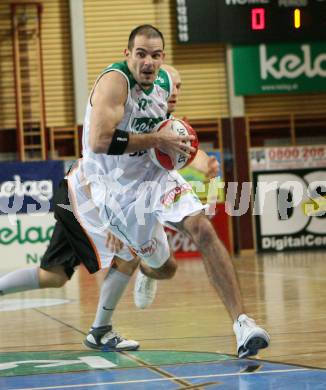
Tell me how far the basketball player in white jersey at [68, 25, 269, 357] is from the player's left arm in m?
0.18

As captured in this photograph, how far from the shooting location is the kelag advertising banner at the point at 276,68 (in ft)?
56.9

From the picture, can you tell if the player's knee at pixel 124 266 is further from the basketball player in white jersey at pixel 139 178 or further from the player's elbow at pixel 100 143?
the player's elbow at pixel 100 143

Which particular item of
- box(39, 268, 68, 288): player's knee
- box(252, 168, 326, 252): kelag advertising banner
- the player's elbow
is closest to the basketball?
the player's elbow

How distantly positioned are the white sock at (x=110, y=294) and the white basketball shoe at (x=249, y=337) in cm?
105

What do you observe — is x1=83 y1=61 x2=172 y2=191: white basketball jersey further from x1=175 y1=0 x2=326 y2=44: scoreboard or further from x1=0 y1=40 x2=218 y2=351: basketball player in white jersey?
x1=175 y1=0 x2=326 y2=44: scoreboard

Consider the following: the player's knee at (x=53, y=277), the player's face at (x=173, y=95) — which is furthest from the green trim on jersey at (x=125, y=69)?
the player's knee at (x=53, y=277)

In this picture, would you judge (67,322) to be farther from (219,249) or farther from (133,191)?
(219,249)

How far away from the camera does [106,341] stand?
5707 mm

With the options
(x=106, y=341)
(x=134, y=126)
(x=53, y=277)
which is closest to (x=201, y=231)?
(x=134, y=126)

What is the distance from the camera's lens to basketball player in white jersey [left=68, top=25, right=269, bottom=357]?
16.8 ft

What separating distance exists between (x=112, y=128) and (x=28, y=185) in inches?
385

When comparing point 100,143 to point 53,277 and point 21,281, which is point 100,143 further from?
point 21,281

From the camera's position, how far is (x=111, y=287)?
5.75 m

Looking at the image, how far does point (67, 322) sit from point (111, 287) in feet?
5.48
